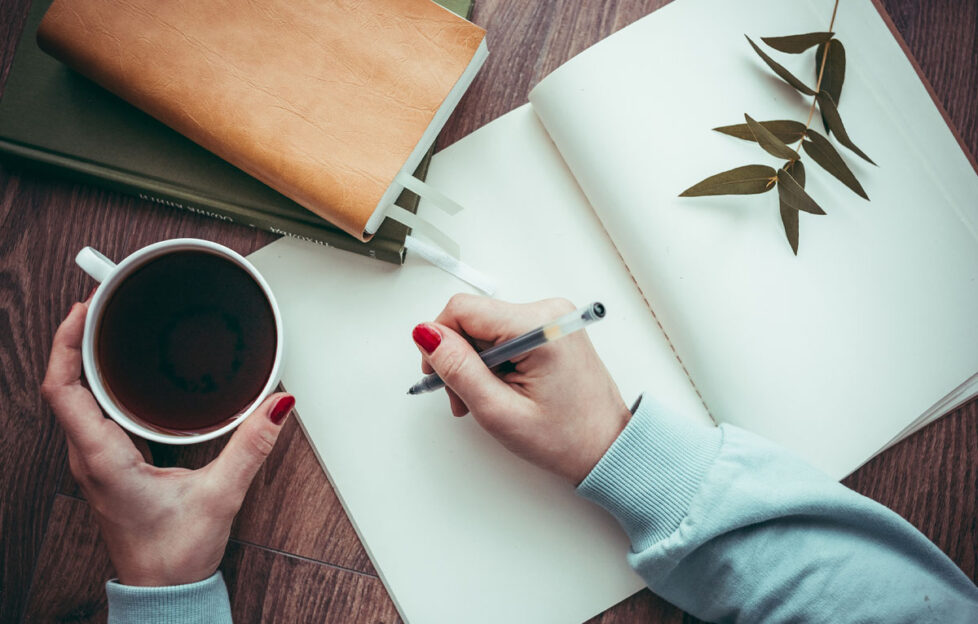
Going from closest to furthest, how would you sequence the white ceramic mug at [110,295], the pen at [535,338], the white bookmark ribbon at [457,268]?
the pen at [535,338], the white ceramic mug at [110,295], the white bookmark ribbon at [457,268]

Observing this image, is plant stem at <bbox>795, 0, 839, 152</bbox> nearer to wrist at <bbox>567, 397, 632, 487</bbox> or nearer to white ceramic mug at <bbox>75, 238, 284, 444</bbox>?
wrist at <bbox>567, 397, 632, 487</bbox>

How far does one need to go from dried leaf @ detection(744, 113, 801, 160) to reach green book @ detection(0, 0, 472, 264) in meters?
0.31

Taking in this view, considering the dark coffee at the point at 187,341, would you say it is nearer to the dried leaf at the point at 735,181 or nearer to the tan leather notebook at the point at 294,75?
the tan leather notebook at the point at 294,75

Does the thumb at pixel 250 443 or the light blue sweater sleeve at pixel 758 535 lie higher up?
the light blue sweater sleeve at pixel 758 535

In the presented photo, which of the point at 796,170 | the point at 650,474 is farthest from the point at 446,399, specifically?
the point at 796,170

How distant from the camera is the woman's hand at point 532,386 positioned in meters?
0.51

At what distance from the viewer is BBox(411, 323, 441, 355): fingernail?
0.51m

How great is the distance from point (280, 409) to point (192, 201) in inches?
9.5

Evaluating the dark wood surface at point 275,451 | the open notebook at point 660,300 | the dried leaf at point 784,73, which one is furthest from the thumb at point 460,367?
the dried leaf at point 784,73

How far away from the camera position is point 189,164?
1.95ft

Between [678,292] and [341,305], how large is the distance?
1.16ft

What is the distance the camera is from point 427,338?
51cm

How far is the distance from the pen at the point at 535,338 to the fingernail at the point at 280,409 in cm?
11

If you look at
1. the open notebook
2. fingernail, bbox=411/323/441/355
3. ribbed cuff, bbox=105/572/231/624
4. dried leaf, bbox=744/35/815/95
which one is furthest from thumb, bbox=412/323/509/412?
dried leaf, bbox=744/35/815/95
